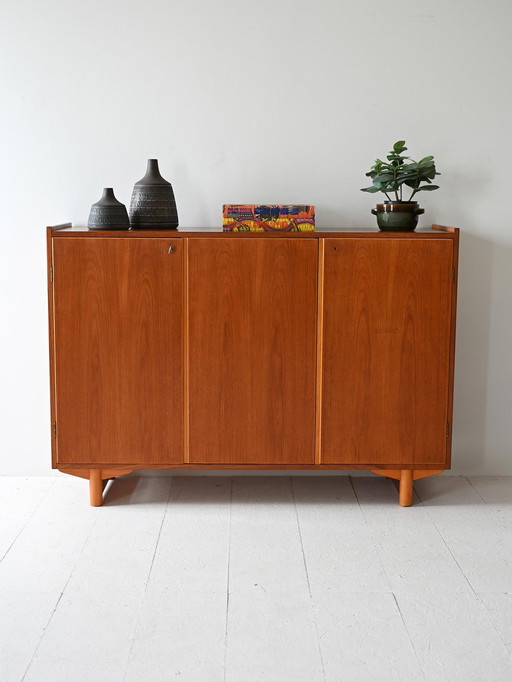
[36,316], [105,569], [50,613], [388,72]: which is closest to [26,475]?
[36,316]

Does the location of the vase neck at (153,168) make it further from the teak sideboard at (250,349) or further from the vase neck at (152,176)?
the teak sideboard at (250,349)

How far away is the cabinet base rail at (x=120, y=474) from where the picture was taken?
2977mm

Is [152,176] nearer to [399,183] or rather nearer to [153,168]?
[153,168]

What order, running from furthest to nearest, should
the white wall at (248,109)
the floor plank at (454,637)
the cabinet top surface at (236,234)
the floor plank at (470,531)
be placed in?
1. the white wall at (248,109)
2. the cabinet top surface at (236,234)
3. the floor plank at (470,531)
4. the floor plank at (454,637)

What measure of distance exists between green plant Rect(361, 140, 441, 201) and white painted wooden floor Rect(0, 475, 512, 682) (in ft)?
3.51

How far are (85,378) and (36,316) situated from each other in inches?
19.3

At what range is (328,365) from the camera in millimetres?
2904

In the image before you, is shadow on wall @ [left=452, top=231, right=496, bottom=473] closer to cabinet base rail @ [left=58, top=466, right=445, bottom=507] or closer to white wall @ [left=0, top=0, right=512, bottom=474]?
white wall @ [left=0, top=0, right=512, bottom=474]

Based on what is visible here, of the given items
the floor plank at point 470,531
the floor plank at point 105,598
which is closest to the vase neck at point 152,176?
the floor plank at point 105,598

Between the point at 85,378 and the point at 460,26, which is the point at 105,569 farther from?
the point at 460,26

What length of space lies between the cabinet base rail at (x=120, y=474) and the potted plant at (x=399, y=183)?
0.81 m

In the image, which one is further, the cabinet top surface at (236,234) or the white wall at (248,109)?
the white wall at (248,109)

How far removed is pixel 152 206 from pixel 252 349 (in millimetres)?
571

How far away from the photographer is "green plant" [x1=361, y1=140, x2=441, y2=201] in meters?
2.96
